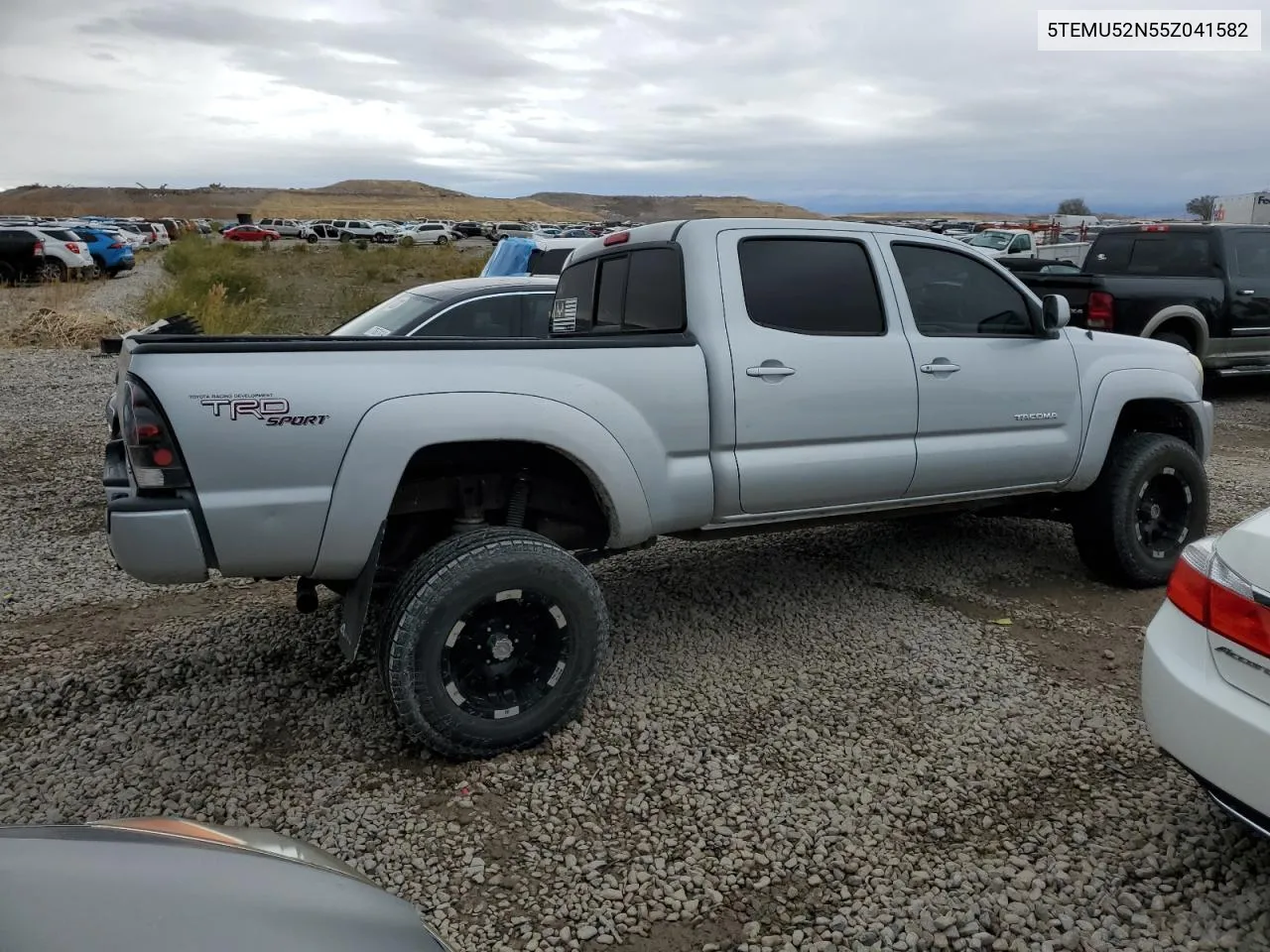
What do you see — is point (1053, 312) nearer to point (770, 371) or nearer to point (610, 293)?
point (770, 371)

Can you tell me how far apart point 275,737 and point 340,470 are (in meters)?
1.19

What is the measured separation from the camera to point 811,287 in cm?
429

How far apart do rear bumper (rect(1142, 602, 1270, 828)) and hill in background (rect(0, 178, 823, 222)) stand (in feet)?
334

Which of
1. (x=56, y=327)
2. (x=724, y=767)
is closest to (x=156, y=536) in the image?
(x=724, y=767)

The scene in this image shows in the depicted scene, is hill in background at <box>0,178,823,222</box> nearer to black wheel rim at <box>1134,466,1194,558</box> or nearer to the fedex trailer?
the fedex trailer

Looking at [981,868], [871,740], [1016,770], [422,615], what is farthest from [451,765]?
[1016,770]

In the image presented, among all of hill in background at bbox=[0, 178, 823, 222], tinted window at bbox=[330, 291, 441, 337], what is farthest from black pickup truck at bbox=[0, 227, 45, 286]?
hill in background at bbox=[0, 178, 823, 222]

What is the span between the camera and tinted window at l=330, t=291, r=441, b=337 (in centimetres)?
724

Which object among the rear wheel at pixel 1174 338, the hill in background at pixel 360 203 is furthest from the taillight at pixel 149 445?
the hill in background at pixel 360 203

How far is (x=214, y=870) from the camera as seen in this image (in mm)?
1753

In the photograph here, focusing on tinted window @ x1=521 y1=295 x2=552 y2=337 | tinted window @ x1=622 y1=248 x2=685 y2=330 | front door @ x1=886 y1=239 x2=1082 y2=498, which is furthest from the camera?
tinted window @ x1=521 y1=295 x2=552 y2=337

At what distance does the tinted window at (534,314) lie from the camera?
7648mm

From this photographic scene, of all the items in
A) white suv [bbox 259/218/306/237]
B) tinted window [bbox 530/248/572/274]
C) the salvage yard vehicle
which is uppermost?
white suv [bbox 259/218/306/237]

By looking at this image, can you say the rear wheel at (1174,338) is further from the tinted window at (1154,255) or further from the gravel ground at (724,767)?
the gravel ground at (724,767)
